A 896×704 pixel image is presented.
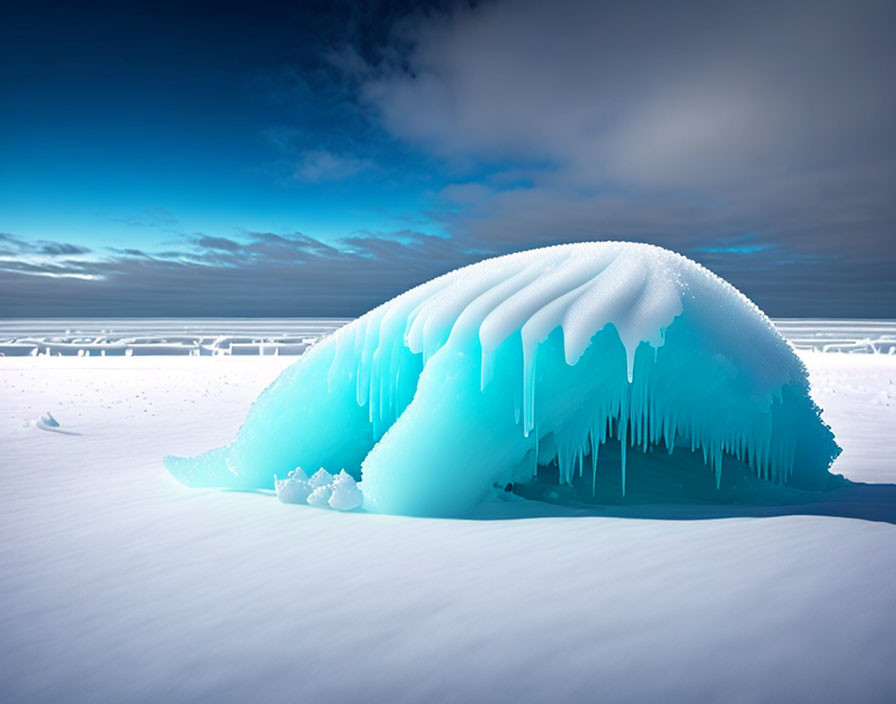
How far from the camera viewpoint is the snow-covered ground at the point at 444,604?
1899 millimetres

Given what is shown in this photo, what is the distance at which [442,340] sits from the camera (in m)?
4.11

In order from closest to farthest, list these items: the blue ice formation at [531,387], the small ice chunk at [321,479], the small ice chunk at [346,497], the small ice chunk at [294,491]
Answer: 1. the blue ice formation at [531,387]
2. the small ice chunk at [346,497]
3. the small ice chunk at [294,491]
4. the small ice chunk at [321,479]

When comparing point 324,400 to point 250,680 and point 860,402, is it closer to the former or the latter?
point 250,680

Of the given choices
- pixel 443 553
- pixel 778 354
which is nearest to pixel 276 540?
pixel 443 553

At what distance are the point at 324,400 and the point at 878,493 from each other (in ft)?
14.4

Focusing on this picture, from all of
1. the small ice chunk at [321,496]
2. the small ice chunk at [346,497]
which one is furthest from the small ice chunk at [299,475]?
the small ice chunk at [346,497]

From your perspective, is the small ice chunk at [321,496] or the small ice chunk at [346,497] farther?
the small ice chunk at [321,496]

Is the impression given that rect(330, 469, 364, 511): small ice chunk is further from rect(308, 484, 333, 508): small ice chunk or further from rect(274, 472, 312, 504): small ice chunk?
rect(274, 472, 312, 504): small ice chunk

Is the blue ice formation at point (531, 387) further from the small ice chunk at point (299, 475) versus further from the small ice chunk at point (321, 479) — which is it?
the small ice chunk at point (321, 479)

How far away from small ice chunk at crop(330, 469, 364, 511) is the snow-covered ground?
0.21m

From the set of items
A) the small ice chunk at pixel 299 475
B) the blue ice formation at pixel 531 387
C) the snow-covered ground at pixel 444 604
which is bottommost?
the snow-covered ground at pixel 444 604

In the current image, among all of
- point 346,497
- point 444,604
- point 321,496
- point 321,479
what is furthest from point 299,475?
point 444,604

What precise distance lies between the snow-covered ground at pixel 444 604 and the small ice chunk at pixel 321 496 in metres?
0.12

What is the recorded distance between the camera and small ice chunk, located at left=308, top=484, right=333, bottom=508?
4125 mm
